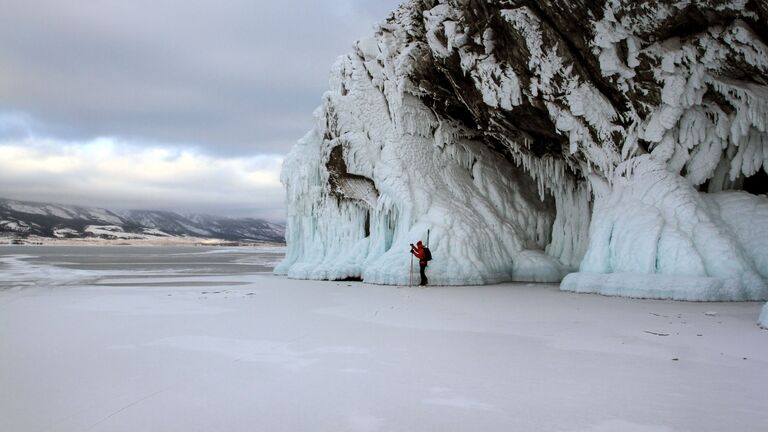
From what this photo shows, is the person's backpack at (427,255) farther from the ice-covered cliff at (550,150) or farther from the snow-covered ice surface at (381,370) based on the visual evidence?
the snow-covered ice surface at (381,370)

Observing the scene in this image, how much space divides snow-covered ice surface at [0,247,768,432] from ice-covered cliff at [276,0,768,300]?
4775 mm

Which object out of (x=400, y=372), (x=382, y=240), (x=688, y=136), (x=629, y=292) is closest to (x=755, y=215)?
(x=688, y=136)

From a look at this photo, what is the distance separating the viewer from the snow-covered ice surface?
3180 millimetres

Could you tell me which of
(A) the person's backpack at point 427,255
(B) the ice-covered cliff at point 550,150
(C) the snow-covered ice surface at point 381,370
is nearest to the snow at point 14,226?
(B) the ice-covered cliff at point 550,150

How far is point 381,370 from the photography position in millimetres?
4402

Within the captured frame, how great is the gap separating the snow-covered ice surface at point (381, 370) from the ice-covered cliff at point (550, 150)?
4.77 meters

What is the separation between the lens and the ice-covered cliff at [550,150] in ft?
39.4

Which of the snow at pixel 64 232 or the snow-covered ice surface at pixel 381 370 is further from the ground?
the snow-covered ice surface at pixel 381 370

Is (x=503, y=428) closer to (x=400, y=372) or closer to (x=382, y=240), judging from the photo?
(x=400, y=372)

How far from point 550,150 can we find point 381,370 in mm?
14288

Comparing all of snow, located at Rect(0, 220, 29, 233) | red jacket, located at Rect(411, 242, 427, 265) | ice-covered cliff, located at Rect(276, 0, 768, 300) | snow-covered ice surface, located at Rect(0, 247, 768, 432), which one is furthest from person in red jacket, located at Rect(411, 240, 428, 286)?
snow, located at Rect(0, 220, 29, 233)

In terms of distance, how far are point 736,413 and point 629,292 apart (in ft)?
29.8

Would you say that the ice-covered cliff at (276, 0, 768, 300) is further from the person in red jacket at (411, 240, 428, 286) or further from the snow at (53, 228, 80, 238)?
the snow at (53, 228, 80, 238)

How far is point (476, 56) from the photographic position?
15195mm
